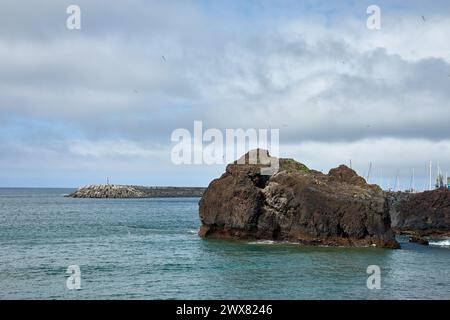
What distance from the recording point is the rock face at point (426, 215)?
82062 millimetres

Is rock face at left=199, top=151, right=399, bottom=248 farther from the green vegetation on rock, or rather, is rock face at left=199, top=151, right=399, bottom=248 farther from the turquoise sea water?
the turquoise sea water

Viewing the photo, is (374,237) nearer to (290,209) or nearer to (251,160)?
(290,209)

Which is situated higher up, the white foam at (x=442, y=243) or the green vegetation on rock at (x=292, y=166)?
the green vegetation on rock at (x=292, y=166)

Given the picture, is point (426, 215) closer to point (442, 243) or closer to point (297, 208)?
point (442, 243)

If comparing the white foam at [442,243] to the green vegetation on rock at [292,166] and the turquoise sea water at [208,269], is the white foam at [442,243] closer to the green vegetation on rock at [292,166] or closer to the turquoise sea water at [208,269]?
the turquoise sea water at [208,269]

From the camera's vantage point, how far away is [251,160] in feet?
237

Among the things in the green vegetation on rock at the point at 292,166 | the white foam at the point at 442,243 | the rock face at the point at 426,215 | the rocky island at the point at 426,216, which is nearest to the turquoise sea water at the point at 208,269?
the white foam at the point at 442,243

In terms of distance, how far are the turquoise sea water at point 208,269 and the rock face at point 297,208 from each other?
2.95m

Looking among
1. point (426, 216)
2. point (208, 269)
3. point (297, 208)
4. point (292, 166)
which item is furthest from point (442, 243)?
point (208, 269)

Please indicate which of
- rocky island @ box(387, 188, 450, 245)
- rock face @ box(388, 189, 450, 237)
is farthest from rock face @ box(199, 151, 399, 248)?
rock face @ box(388, 189, 450, 237)

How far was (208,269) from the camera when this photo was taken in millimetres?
44125

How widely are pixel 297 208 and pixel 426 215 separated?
32109 mm

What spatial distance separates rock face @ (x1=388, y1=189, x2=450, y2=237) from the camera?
82.1 meters
